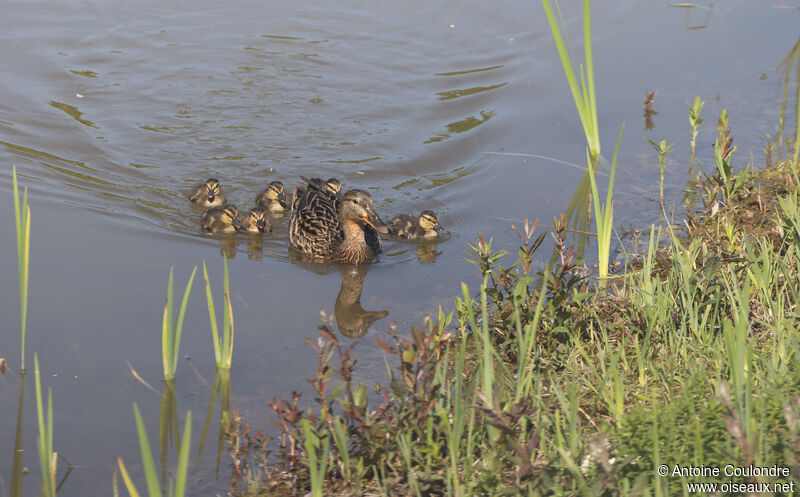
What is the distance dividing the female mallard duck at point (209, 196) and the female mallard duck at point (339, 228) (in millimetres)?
650

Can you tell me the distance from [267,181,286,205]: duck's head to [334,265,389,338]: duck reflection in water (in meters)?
1.24

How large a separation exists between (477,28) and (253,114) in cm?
361

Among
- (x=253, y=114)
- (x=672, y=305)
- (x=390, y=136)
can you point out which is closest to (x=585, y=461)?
(x=672, y=305)

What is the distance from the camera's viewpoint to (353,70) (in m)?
9.52

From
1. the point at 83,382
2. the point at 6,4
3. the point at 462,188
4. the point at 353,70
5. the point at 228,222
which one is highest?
the point at 6,4

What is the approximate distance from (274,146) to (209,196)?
4.64 feet

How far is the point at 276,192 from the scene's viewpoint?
7090 mm

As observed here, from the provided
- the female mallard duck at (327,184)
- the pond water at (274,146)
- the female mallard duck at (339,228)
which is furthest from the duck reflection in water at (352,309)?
the female mallard duck at (327,184)

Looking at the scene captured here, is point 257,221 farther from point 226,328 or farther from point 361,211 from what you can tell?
point 226,328

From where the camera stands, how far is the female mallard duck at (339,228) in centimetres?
631

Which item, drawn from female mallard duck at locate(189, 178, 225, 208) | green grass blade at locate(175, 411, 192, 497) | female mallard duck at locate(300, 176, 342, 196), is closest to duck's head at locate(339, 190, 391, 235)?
female mallard duck at locate(300, 176, 342, 196)

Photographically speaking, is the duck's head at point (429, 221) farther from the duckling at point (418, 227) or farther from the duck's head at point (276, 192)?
the duck's head at point (276, 192)

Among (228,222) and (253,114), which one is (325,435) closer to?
(228,222)

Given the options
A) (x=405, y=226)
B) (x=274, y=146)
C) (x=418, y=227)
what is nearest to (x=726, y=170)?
(x=418, y=227)
